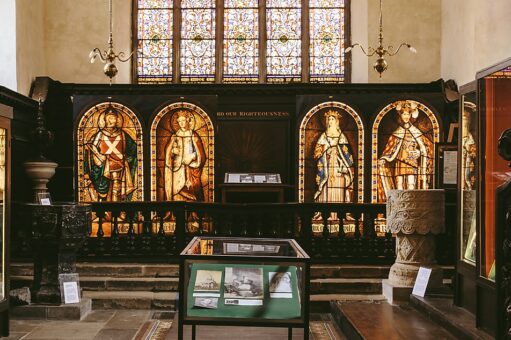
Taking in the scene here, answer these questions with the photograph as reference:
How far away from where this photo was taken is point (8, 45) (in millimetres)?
10188

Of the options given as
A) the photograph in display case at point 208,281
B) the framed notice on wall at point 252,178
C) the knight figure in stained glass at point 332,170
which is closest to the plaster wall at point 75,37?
the framed notice on wall at point 252,178

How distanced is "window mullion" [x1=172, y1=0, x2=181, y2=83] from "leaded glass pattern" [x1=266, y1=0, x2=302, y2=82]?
171cm

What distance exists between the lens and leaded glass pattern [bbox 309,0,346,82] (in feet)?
39.9

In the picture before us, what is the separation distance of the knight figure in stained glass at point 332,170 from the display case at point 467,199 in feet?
14.5

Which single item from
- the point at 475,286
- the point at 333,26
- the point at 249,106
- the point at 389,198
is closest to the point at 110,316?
the point at 389,198

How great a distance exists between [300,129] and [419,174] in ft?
6.79

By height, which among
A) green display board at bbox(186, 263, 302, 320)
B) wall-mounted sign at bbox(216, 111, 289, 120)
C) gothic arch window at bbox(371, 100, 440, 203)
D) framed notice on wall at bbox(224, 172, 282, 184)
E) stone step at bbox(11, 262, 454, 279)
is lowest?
stone step at bbox(11, 262, 454, 279)

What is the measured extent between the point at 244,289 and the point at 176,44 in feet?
29.5

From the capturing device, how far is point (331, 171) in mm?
10375

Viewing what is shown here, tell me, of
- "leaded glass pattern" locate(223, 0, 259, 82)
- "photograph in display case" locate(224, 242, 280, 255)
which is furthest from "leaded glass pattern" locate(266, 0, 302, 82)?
"photograph in display case" locate(224, 242, 280, 255)

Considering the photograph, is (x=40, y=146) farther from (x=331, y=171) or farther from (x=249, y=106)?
(x=331, y=171)

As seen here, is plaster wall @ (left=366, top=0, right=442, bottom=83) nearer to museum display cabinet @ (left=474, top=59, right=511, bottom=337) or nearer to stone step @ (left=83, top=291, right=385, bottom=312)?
stone step @ (left=83, top=291, right=385, bottom=312)

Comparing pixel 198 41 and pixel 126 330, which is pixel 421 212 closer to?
pixel 126 330

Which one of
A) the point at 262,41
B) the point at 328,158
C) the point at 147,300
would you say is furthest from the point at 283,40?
the point at 147,300
